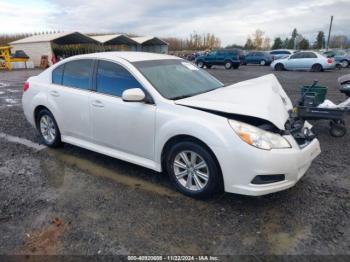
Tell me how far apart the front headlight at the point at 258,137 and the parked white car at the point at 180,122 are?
0.4 inches

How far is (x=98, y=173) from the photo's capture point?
4418 mm

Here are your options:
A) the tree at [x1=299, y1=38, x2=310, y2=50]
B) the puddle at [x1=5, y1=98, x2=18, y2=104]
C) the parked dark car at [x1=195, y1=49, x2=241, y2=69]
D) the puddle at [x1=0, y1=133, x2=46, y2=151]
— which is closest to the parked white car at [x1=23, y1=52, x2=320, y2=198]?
the puddle at [x1=0, y1=133, x2=46, y2=151]

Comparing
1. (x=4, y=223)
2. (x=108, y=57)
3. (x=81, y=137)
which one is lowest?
(x=4, y=223)

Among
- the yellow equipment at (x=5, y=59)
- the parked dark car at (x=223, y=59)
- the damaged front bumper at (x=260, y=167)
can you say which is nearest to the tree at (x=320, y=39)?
the parked dark car at (x=223, y=59)

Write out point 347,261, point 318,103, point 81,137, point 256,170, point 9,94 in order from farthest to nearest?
point 9,94, point 318,103, point 81,137, point 256,170, point 347,261

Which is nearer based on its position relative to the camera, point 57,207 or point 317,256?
point 317,256

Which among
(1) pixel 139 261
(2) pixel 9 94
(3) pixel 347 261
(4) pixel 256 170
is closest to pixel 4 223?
(1) pixel 139 261

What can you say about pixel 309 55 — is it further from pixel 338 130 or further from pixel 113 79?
pixel 113 79

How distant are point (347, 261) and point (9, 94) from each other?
13148 mm

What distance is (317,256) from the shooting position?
2658 mm

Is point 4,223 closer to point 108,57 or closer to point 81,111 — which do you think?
point 81,111

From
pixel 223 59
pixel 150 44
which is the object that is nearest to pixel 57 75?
pixel 223 59

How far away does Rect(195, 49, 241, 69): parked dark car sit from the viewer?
2627 cm

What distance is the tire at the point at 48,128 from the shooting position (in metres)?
5.20
